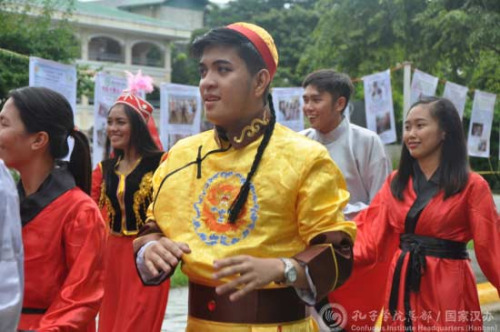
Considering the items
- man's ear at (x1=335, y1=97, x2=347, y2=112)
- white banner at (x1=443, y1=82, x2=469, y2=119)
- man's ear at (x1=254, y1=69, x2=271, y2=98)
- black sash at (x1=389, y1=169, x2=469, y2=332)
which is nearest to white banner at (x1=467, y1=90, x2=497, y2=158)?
white banner at (x1=443, y1=82, x2=469, y2=119)

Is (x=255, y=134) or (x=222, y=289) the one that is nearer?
(x=222, y=289)

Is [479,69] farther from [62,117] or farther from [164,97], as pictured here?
[62,117]

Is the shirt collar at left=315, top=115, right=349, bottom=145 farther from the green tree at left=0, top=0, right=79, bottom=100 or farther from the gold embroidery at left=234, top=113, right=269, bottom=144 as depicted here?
the green tree at left=0, top=0, right=79, bottom=100

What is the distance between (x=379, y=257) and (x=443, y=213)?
1.82 ft

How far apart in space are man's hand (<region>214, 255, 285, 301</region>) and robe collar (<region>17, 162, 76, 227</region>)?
36.8 inches

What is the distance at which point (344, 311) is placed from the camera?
18.0 feet

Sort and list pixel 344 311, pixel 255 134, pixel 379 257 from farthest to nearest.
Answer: pixel 344 311, pixel 379 257, pixel 255 134

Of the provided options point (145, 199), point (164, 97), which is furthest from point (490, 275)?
point (164, 97)

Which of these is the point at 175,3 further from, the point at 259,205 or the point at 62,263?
the point at 259,205

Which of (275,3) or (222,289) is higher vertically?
(275,3)

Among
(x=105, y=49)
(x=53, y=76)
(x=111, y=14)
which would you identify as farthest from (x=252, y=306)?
(x=105, y=49)

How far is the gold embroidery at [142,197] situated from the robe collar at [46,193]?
92.2 inches

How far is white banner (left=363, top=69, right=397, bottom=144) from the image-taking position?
35.9 ft

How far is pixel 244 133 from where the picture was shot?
9.59 ft
